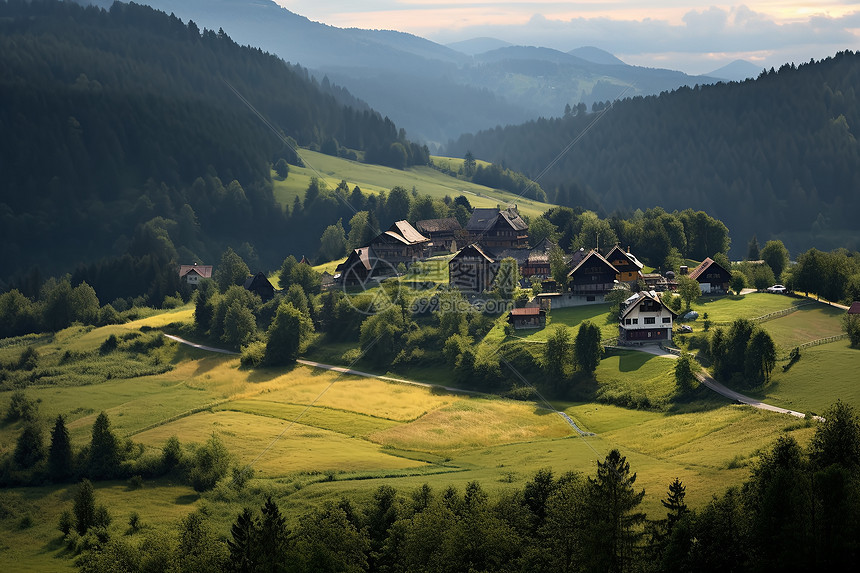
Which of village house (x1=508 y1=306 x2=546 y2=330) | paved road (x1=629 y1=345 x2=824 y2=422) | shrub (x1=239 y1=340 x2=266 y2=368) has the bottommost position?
shrub (x1=239 y1=340 x2=266 y2=368)

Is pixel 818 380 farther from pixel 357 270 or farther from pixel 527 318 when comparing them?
pixel 357 270

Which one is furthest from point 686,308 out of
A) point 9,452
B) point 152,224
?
point 152,224

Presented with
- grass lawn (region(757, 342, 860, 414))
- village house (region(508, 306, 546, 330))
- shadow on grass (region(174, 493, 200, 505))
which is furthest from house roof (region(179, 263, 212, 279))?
grass lawn (region(757, 342, 860, 414))

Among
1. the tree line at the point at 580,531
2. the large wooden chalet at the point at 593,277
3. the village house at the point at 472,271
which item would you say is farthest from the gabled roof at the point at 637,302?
the tree line at the point at 580,531

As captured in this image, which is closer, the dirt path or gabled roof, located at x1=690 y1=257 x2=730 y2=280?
the dirt path

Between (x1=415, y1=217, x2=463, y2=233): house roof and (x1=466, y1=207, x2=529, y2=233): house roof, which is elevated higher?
(x1=466, y1=207, x2=529, y2=233): house roof

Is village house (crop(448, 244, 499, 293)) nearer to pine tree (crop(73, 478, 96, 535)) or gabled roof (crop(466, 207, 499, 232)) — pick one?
gabled roof (crop(466, 207, 499, 232))

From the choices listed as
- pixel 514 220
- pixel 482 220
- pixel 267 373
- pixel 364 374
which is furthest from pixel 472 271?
pixel 267 373
